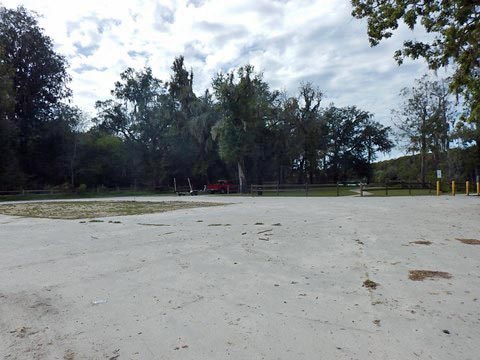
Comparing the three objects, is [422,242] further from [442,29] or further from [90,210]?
[90,210]

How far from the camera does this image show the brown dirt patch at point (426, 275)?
4203mm

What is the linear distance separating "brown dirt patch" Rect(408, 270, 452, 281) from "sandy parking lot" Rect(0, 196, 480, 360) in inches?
3.4

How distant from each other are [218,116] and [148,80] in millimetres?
13696

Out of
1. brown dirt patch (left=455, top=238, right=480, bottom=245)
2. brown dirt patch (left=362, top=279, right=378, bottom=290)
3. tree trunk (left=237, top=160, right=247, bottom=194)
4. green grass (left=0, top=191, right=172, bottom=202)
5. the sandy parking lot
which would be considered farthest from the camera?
tree trunk (left=237, top=160, right=247, bottom=194)

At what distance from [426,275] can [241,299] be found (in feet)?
8.00

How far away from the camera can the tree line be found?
115ft

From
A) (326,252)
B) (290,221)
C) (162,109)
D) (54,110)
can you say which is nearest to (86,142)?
(54,110)

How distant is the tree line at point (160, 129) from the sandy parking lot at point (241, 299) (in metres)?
29.5

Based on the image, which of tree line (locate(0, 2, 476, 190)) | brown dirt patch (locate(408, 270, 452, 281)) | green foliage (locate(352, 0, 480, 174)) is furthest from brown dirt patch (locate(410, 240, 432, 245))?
tree line (locate(0, 2, 476, 190))

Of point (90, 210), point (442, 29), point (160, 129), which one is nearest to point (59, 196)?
point (160, 129)

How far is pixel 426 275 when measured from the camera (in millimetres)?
4297

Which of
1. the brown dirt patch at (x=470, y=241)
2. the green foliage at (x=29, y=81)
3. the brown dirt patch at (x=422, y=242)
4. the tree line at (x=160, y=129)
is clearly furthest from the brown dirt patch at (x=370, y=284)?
the green foliage at (x=29, y=81)

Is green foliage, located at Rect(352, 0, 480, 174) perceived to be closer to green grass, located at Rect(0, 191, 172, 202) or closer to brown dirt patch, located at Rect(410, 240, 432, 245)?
brown dirt patch, located at Rect(410, 240, 432, 245)

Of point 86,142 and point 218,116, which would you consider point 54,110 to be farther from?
point 218,116
